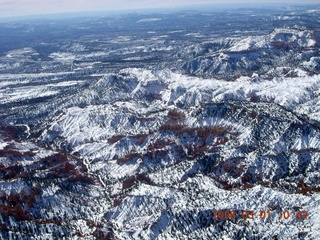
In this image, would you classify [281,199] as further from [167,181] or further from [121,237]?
[121,237]

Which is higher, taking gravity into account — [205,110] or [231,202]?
[205,110]

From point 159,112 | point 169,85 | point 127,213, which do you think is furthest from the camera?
point 169,85

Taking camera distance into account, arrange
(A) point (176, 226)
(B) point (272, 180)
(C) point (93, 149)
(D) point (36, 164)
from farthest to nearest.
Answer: (C) point (93, 149)
(D) point (36, 164)
(B) point (272, 180)
(A) point (176, 226)

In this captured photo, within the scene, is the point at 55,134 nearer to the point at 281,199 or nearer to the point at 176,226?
the point at 176,226

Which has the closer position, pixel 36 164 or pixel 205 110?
pixel 36 164

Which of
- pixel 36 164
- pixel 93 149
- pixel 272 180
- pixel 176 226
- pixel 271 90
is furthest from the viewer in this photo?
pixel 271 90

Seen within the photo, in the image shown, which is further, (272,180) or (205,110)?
(205,110)

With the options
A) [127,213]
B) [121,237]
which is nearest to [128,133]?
[127,213]

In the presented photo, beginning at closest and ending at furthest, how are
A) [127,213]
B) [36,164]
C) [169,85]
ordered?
[127,213], [36,164], [169,85]

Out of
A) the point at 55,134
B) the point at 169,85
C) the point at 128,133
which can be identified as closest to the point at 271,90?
the point at 169,85
